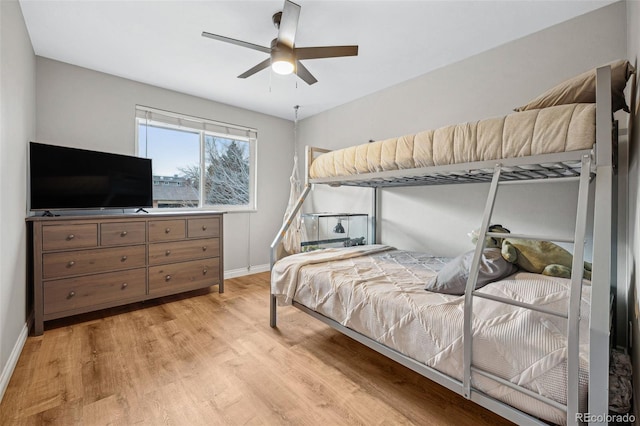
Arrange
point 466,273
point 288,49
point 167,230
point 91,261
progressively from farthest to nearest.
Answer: point 167,230 < point 91,261 < point 288,49 < point 466,273

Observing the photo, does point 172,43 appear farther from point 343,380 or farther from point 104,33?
point 343,380

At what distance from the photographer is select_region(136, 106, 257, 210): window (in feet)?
11.1

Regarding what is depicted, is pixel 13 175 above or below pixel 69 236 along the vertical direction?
above

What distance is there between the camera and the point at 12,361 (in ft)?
5.91

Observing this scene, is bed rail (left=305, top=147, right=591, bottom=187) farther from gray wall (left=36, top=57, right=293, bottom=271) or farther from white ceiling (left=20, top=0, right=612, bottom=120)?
gray wall (left=36, top=57, right=293, bottom=271)

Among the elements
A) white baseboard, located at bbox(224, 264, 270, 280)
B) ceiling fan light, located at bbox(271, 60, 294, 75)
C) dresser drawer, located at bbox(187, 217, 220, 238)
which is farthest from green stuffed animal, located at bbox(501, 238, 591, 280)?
white baseboard, located at bbox(224, 264, 270, 280)

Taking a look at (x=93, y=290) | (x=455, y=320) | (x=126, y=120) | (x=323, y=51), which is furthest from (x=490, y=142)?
(x=126, y=120)

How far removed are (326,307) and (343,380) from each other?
44 cm

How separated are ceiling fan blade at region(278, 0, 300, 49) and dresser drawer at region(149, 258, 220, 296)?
2416mm

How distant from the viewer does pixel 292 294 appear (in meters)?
2.22

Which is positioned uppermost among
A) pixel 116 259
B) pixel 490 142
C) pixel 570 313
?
pixel 490 142

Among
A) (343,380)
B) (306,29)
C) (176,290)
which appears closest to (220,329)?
(176,290)

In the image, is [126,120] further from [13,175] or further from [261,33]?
[261,33]

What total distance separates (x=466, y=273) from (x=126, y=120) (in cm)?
356
